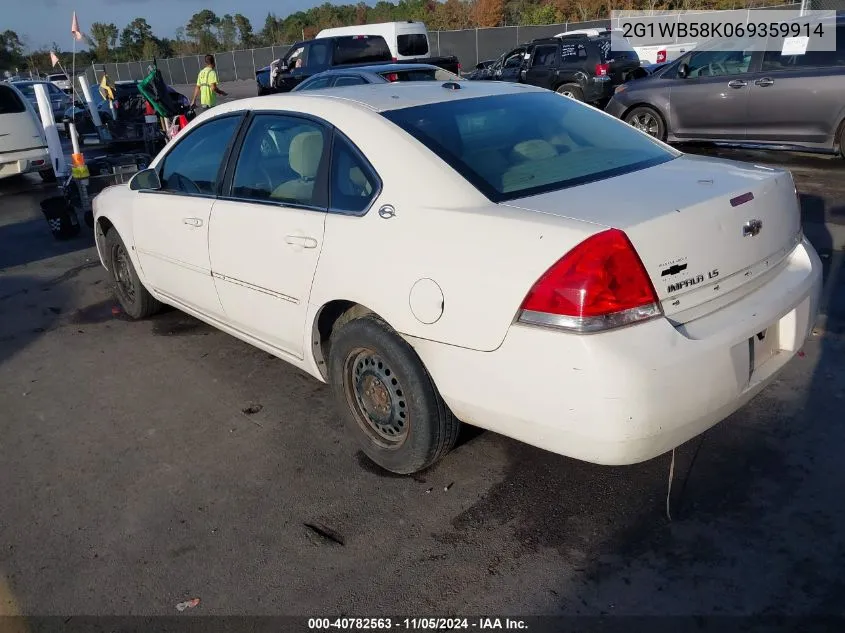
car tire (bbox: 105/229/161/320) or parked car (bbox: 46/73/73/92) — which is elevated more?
parked car (bbox: 46/73/73/92)

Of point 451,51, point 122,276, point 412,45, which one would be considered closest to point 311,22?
point 451,51

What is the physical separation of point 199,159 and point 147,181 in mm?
550

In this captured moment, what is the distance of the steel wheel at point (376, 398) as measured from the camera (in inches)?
120

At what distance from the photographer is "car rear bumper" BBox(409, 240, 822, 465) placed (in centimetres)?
231

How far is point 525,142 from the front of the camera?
3.27 m

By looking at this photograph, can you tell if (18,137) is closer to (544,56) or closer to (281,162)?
(281,162)

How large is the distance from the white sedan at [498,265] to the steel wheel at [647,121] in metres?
7.18

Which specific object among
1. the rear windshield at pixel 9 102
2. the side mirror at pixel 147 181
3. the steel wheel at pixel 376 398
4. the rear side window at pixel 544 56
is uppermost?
the rear side window at pixel 544 56

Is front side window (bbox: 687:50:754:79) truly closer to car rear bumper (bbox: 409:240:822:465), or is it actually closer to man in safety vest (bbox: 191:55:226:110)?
car rear bumper (bbox: 409:240:822:465)

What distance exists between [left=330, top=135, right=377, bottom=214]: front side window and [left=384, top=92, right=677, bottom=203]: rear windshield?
10.0 inches

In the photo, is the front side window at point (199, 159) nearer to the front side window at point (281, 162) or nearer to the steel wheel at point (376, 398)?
the front side window at point (281, 162)

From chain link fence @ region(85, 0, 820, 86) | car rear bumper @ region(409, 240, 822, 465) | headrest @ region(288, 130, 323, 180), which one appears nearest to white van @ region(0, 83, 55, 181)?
headrest @ region(288, 130, 323, 180)

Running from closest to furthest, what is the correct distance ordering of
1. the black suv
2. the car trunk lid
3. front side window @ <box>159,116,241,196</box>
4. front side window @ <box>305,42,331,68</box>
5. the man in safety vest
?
1. the car trunk lid
2. front side window @ <box>159,116,241,196</box>
3. the black suv
4. the man in safety vest
5. front side window @ <box>305,42,331,68</box>

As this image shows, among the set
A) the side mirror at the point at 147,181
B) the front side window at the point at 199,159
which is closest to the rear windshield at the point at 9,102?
the side mirror at the point at 147,181
